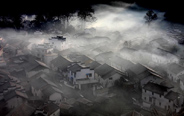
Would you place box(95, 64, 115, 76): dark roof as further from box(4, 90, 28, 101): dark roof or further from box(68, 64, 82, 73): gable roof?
box(4, 90, 28, 101): dark roof

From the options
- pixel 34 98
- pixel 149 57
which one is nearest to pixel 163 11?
pixel 149 57

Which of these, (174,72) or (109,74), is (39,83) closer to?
(109,74)

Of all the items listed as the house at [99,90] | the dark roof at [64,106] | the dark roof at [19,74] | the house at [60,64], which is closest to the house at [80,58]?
the house at [60,64]

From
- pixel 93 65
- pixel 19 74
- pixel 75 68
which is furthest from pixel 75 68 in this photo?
pixel 19 74

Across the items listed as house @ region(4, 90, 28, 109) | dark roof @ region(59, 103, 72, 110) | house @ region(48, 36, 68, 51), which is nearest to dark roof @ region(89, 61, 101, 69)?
dark roof @ region(59, 103, 72, 110)

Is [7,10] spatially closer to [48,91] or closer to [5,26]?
[5,26]

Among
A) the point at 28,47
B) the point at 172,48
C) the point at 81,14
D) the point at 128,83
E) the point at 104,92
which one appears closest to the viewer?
the point at 104,92
